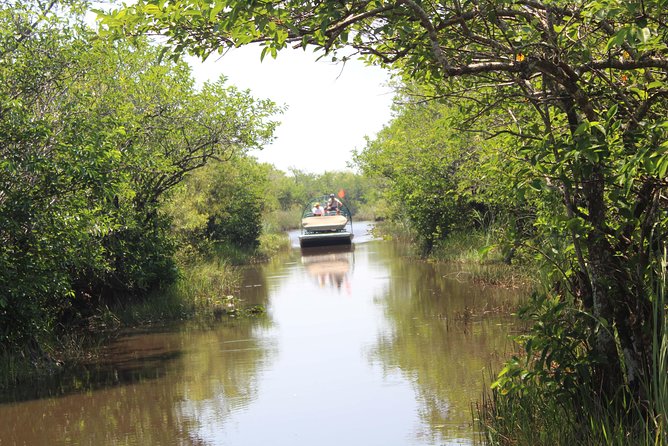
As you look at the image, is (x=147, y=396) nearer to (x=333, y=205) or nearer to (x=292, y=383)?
(x=292, y=383)

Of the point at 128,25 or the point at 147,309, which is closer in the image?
the point at 128,25

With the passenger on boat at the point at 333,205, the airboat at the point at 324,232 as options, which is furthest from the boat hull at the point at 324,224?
the passenger on boat at the point at 333,205

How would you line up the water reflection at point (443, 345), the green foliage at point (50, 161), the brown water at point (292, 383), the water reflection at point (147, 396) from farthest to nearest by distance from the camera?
1. the green foliage at point (50, 161)
2. the water reflection at point (147, 396)
3. the water reflection at point (443, 345)
4. the brown water at point (292, 383)

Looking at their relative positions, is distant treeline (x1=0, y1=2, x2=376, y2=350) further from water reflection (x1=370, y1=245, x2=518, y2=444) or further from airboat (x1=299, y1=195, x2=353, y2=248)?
airboat (x1=299, y1=195, x2=353, y2=248)

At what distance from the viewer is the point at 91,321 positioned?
14352mm

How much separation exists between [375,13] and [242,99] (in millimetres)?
12182

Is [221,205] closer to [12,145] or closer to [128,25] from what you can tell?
[12,145]

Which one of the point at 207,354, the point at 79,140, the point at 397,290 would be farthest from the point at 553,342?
the point at 397,290

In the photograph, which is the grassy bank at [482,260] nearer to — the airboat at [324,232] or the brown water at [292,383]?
the brown water at [292,383]

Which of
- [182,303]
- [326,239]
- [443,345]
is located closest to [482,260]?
[182,303]

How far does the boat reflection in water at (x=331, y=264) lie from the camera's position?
21750mm

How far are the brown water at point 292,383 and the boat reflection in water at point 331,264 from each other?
5.07 m

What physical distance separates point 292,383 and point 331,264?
688 inches

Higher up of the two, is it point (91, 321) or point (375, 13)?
point (375, 13)
